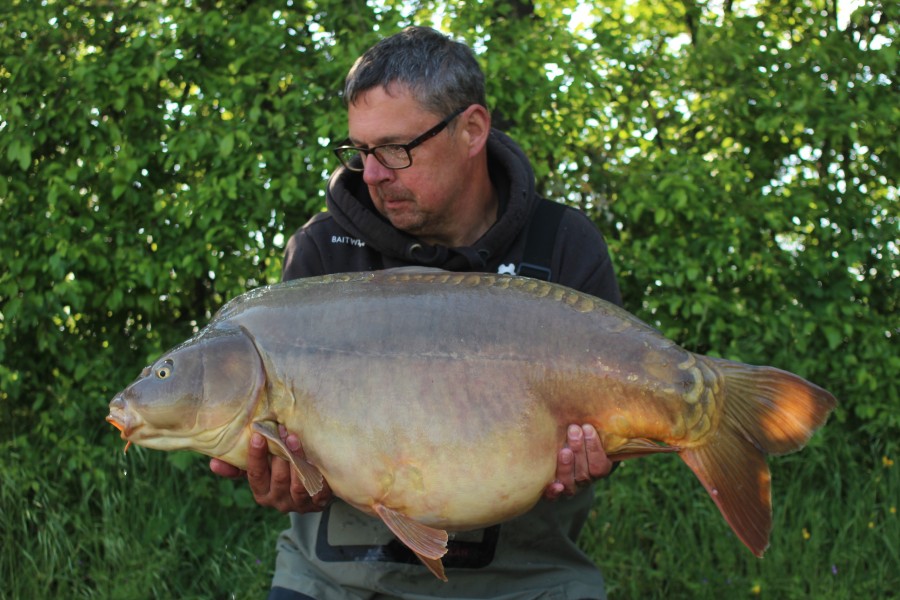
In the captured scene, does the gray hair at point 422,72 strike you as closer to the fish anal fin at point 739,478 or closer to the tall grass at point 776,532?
the fish anal fin at point 739,478

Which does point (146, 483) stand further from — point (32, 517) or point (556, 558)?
point (556, 558)

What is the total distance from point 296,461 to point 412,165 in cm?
82

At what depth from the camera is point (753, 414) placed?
1.91 meters

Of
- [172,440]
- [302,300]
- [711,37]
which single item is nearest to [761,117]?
[711,37]

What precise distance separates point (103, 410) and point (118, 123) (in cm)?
107

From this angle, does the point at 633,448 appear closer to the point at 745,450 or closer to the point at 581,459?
the point at 581,459

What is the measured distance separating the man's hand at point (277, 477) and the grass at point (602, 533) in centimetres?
128

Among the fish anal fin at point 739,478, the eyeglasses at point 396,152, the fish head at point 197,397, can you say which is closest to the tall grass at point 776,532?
the fish anal fin at point 739,478

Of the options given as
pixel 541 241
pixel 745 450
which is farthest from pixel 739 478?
pixel 541 241

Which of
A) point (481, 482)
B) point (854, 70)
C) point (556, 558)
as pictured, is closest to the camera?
point (481, 482)

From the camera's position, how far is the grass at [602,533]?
329cm

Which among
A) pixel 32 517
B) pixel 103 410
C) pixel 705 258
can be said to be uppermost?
pixel 705 258

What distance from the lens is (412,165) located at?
2.39m

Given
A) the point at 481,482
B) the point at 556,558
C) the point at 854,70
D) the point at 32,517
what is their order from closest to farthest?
1. the point at 481,482
2. the point at 556,558
3. the point at 32,517
4. the point at 854,70
